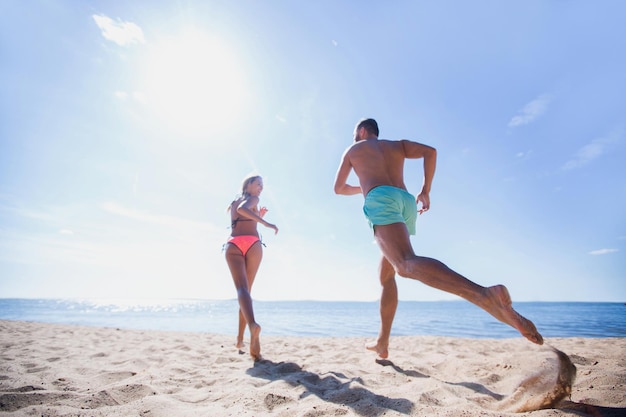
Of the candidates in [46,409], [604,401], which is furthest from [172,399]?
[604,401]

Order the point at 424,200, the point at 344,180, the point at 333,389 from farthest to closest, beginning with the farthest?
1. the point at 344,180
2. the point at 424,200
3. the point at 333,389

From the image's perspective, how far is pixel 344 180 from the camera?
114 inches

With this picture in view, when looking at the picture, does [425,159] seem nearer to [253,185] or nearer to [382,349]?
[382,349]

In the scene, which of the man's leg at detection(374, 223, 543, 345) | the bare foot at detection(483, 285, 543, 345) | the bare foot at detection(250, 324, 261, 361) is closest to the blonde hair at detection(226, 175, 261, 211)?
the bare foot at detection(250, 324, 261, 361)

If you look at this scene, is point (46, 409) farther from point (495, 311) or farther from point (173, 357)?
point (495, 311)

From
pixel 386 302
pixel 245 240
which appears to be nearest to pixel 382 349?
pixel 386 302

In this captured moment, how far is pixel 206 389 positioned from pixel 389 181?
2211mm

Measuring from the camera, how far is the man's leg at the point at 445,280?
1595 millimetres

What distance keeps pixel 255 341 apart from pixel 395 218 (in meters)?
2.04

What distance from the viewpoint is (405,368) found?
274cm

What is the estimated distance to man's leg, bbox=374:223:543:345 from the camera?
1.59 metres

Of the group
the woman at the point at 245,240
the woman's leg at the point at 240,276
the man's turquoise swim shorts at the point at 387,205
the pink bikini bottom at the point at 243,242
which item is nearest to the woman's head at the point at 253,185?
the woman at the point at 245,240

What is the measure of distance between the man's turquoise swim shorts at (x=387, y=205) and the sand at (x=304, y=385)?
3.92 feet

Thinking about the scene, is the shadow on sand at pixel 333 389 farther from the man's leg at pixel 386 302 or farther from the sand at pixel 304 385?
the man's leg at pixel 386 302
